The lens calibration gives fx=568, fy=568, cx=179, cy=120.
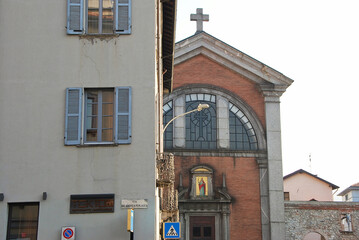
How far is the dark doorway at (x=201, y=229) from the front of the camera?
28.7 meters

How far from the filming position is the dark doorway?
2870cm

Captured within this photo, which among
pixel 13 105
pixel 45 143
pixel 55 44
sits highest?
pixel 55 44

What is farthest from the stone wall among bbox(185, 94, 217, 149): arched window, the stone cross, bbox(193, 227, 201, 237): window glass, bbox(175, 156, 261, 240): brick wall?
the stone cross

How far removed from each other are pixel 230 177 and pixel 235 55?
672 centimetres

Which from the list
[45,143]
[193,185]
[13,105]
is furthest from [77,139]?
[193,185]

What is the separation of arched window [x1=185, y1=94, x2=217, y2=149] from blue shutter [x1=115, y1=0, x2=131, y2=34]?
672 inches

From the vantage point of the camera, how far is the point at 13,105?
12305 millimetres

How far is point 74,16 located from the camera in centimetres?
1276

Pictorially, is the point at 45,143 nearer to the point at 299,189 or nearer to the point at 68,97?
the point at 68,97

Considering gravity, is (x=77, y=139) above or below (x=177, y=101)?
below

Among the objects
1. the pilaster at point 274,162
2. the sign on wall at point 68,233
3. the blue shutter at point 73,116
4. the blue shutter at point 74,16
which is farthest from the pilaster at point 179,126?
the sign on wall at point 68,233

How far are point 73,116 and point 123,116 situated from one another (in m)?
1.07

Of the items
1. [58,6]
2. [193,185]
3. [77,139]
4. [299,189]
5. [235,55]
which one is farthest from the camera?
[299,189]

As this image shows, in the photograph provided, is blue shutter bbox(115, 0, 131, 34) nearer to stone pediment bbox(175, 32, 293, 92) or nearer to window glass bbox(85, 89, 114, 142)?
window glass bbox(85, 89, 114, 142)
